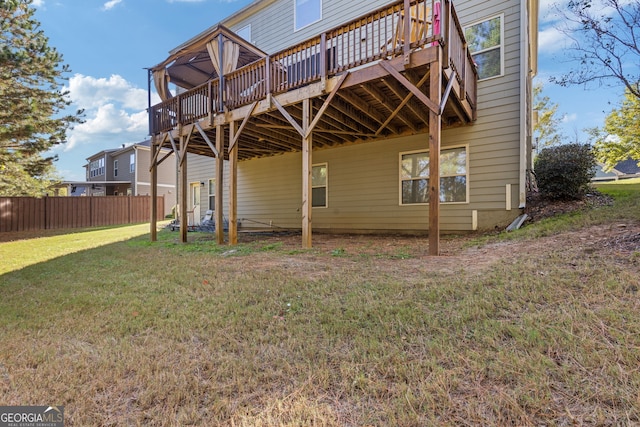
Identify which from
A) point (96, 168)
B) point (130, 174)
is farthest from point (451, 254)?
point (96, 168)

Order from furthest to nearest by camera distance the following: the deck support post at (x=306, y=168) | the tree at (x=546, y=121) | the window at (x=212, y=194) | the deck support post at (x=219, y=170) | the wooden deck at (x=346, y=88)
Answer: the tree at (x=546, y=121)
the window at (x=212, y=194)
the deck support post at (x=219, y=170)
the deck support post at (x=306, y=168)
the wooden deck at (x=346, y=88)

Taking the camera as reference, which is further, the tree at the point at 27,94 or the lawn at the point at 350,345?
the tree at the point at 27,94

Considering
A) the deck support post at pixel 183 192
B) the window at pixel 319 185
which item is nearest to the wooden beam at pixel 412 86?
the window at pixel 319 185

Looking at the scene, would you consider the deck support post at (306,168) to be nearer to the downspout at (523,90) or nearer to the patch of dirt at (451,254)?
the patch of dirt at (451,254)

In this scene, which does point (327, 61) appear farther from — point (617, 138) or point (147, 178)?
point (147, 178)

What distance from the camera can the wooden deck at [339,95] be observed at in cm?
467

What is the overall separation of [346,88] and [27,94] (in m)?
12.6

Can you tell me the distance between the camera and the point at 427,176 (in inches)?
311

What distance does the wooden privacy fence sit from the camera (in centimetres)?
1462

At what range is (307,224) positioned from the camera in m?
6.05

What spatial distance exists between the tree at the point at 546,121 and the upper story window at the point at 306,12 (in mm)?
17129

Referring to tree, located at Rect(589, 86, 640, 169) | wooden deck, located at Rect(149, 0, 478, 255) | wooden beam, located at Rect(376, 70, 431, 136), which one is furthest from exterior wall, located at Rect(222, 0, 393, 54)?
tree, located at Rect(589, 86, 640, 169)

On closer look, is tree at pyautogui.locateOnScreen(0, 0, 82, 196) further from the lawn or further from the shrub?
the shrub

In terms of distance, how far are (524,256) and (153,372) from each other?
4111 millimetres
